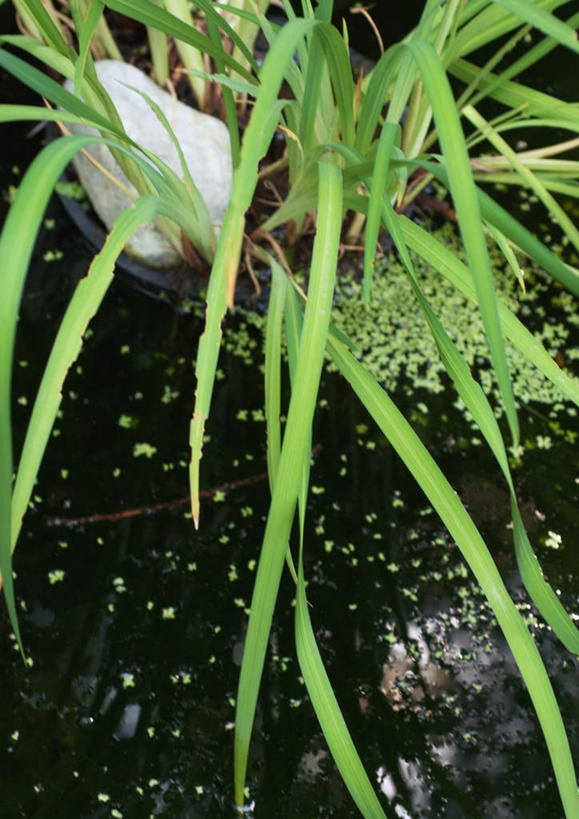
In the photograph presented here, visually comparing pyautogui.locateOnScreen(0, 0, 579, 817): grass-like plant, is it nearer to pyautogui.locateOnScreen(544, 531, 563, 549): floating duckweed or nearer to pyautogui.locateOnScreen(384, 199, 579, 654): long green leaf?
pyautogui.locateOnScreen(384, 199, 579, 654): long green leaf

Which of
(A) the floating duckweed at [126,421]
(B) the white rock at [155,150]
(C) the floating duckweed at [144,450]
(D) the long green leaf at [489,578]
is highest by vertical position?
(B) the white rock at [155,150]

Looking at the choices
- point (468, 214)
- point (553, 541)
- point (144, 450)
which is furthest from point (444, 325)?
point (468, 214)

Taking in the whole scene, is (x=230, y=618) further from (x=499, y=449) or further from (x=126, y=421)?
(x=499, y=449)

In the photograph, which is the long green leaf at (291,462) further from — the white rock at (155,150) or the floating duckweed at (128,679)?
the white rock at (155,150)

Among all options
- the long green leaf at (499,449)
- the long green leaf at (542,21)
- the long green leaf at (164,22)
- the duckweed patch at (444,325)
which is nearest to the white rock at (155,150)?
the duckweed patch at (444,325)

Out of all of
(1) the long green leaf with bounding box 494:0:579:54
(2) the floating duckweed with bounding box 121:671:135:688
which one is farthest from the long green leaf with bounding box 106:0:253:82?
(2) the floating duckweed with bounding box 121:671:135:688

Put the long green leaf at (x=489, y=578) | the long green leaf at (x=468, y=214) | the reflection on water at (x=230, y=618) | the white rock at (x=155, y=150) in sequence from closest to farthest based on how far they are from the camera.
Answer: the long green leaf at (x=468, y=214) → the long green leaf at (x=489, y=578) → the reflection on water at (x=230, y=618) → the white rock at (x=155, y=150)

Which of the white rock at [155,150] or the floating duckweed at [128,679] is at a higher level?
the white rock at [155,150]

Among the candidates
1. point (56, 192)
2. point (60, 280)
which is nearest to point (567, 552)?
point (60, 280)

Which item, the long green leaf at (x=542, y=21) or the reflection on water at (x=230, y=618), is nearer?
the long green leaf at (x=542, y=21)
